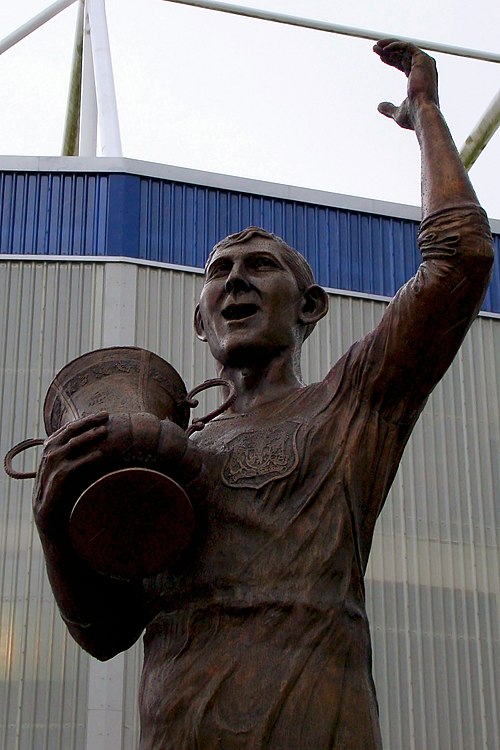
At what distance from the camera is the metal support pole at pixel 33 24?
30609 millimetres

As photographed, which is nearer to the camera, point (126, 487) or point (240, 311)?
point (126, 487)

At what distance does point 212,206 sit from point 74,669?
7627 millimetres

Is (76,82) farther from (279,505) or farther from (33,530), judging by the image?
(279,505)

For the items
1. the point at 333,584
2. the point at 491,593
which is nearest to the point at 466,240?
the point at 333,584

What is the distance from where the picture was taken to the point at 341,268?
73.5 ft

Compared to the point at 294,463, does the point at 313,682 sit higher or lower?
lower

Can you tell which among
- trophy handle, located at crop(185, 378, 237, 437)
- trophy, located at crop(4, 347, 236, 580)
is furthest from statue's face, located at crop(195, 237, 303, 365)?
trophy, located at crop(4, 347, 236, 580)

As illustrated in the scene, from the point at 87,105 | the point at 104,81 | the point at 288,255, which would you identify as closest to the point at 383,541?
the point at 104,81

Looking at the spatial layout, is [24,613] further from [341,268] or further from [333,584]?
[333,584]

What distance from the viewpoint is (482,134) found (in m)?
30.2

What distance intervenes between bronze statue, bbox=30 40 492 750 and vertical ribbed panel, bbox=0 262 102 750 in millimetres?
14172

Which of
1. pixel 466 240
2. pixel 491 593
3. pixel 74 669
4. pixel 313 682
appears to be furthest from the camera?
pixel 491 593

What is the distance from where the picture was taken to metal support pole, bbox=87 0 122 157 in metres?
24.5

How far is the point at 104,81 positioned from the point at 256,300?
76.5 ft
